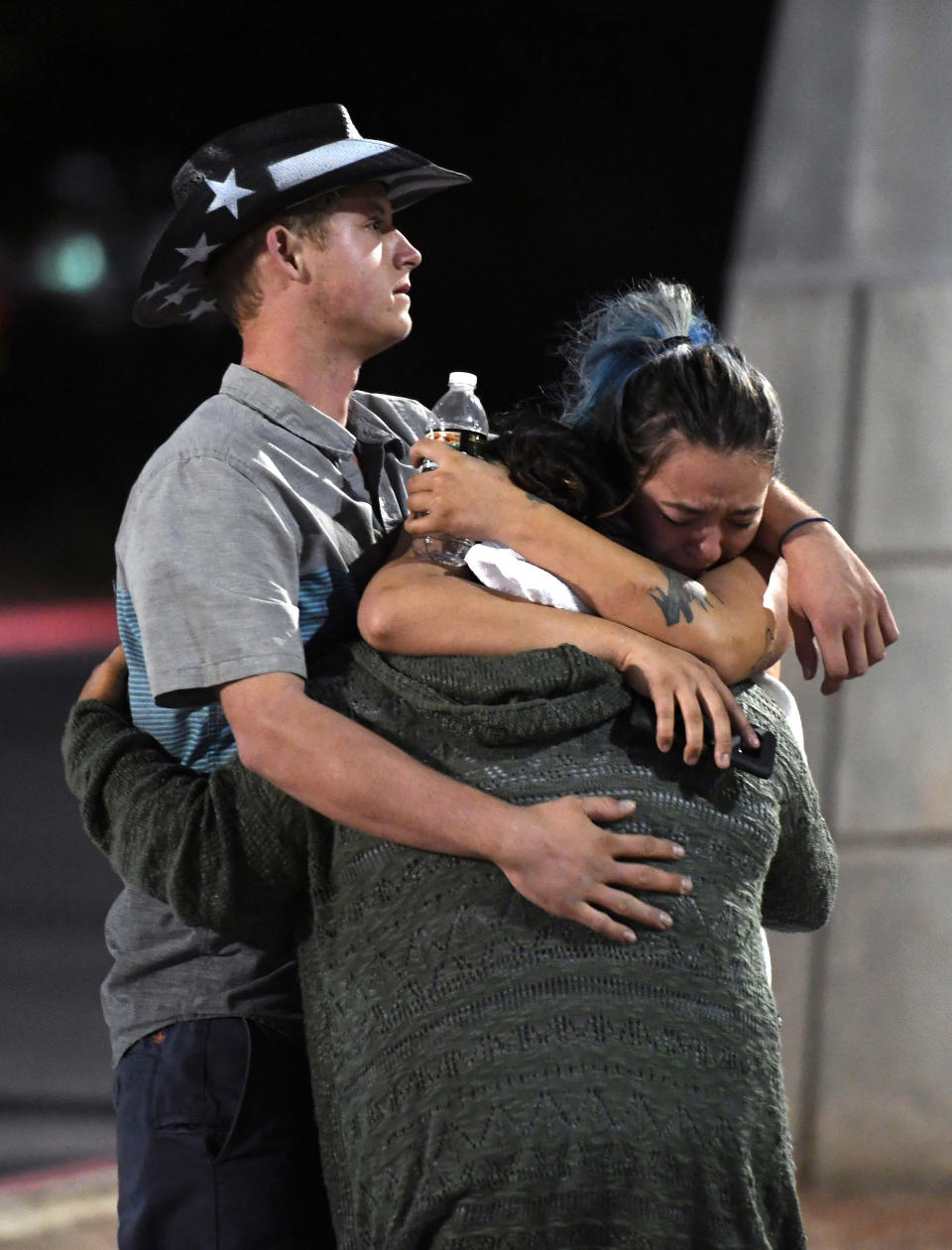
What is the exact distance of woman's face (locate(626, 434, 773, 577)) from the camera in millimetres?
1692

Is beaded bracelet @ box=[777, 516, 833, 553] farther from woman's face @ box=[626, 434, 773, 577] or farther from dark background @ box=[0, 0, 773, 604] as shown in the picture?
dark background @ box=[0, 0, 773, 604]

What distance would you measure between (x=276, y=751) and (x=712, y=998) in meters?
0.51

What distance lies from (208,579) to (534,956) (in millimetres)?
563

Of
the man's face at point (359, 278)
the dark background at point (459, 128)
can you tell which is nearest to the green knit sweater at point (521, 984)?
the man's face at point (359, 278)

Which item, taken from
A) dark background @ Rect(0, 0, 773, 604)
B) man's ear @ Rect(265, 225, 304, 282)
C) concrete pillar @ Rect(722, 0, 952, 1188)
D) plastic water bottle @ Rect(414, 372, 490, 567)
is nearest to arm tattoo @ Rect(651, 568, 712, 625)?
plastic water bottle @ Rect(414, 372, 490, 567)

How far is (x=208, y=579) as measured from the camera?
169 centimetres

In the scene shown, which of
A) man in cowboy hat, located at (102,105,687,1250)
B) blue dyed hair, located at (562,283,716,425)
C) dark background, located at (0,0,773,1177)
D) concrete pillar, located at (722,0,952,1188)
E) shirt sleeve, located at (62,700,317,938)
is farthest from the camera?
dark background, located at (0,0,773,1177)

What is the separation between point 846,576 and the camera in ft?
6.09

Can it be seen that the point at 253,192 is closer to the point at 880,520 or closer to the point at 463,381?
the point at 463,381

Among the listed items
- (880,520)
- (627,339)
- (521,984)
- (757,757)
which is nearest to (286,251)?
(627,339)

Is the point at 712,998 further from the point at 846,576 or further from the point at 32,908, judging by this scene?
the point at 32,908

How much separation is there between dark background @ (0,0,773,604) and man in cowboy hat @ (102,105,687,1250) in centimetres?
314

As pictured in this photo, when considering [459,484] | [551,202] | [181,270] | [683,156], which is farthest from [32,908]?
[459,484]

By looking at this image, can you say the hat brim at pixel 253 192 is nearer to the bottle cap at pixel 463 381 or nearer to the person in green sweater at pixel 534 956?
the bottle cap at pixel 463 381
